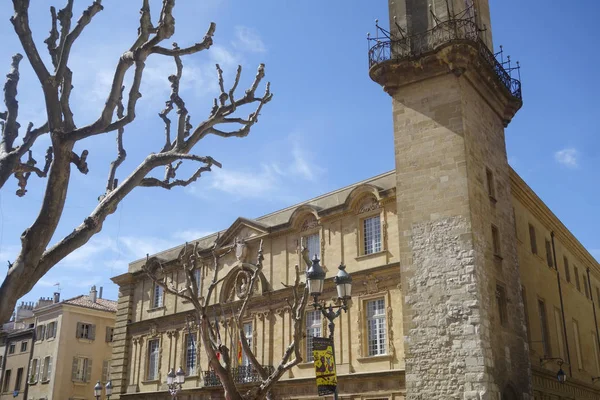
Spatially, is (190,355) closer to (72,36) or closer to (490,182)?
(490,182)

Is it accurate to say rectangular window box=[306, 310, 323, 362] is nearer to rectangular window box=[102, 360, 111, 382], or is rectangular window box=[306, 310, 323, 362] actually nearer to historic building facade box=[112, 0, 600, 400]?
historic building facade box=[112, 0, 600, 400]

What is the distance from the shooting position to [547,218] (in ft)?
99.2

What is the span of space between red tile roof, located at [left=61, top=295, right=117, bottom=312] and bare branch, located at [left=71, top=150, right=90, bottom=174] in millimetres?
37094

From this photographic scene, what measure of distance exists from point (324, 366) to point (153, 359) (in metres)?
20.9

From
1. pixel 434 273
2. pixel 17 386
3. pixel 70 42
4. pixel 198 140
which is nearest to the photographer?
pixel 70 42

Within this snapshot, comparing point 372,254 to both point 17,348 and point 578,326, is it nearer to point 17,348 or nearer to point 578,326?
point 578,326

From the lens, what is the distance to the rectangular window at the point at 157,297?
3297 cm

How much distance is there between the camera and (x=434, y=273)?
21.0 metres

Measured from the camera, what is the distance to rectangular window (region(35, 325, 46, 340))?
43781 mm

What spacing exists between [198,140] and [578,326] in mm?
27133

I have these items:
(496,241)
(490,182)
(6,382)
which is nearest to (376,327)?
(496,241)

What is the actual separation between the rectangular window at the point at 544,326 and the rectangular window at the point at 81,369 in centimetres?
2862

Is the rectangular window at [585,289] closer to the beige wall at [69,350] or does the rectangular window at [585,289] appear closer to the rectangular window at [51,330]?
the beige wall at [69,350]

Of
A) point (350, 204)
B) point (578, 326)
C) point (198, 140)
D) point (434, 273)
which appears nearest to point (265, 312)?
point (350, 204)
